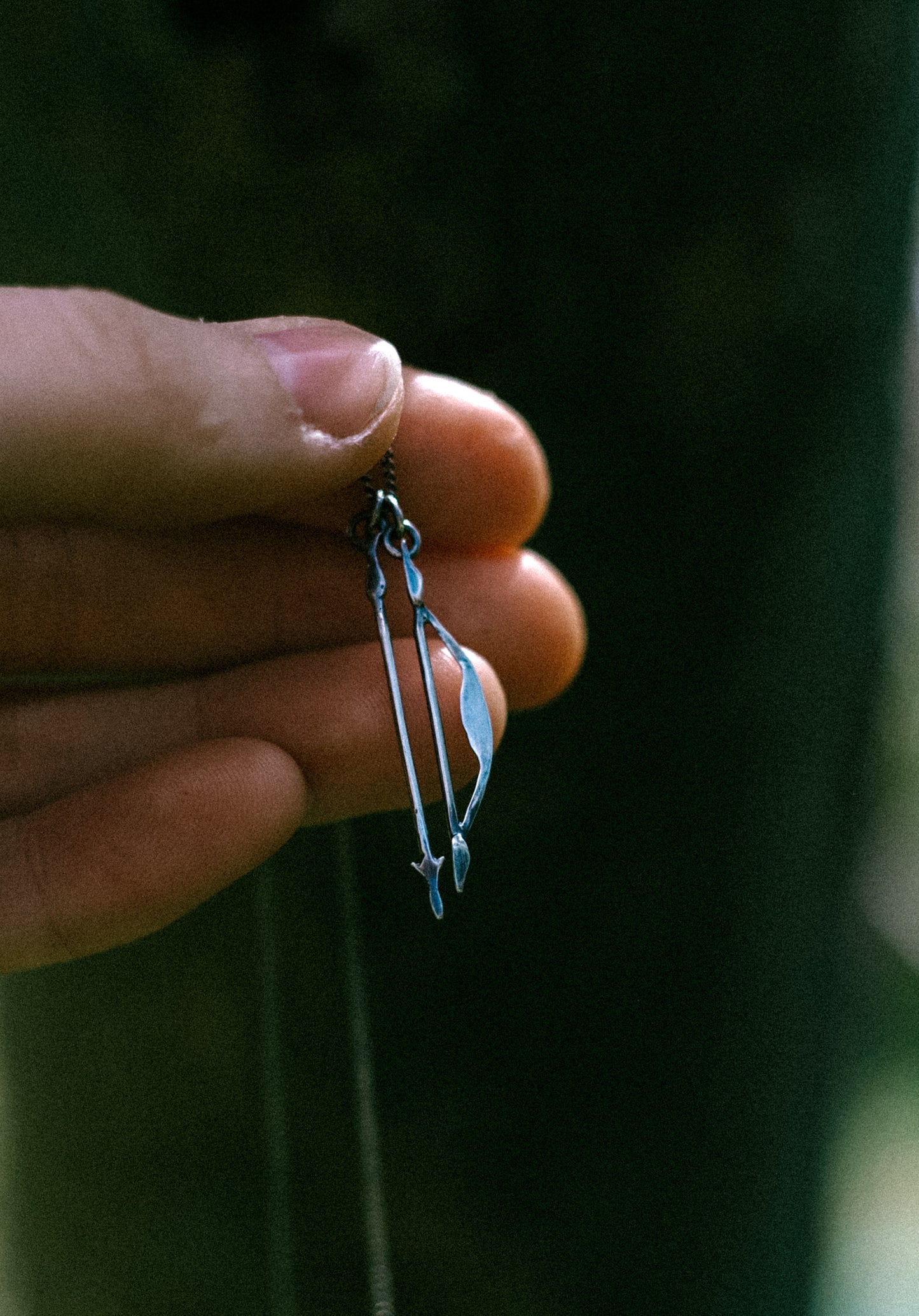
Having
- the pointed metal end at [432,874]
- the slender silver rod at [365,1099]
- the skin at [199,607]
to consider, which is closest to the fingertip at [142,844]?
the skin at [199,607]

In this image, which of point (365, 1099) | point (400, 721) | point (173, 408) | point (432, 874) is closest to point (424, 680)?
point (400, 721)

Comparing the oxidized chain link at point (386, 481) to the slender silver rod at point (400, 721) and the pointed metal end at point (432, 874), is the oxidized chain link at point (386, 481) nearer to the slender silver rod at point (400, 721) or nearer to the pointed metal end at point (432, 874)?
the slender silver rod at point (400, 721)

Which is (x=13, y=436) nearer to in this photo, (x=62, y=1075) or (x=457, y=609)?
(x=457, y=609)

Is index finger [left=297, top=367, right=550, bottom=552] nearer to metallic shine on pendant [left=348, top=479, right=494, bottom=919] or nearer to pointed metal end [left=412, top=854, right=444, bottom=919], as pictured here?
metallic shine on pendant [left=348, top=479, right=494, bottom=919]

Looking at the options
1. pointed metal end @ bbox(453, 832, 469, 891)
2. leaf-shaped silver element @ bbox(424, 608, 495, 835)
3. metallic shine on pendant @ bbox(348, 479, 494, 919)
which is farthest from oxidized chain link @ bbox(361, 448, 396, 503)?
pointed metal end @ bbox(453, 832, 469, 891)

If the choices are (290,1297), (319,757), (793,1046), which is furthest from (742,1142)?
(319,757)

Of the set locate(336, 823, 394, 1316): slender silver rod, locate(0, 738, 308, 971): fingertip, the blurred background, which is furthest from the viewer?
locate(336, 823, 394, 1316): slender silver rod

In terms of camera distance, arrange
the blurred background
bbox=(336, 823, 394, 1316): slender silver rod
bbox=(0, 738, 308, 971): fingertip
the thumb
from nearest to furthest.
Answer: the thumb < bbox=(0, 738, 308, 971): fingertip < the blurred background < bbox=(336, 823, 394, 1316): slender silver rod
